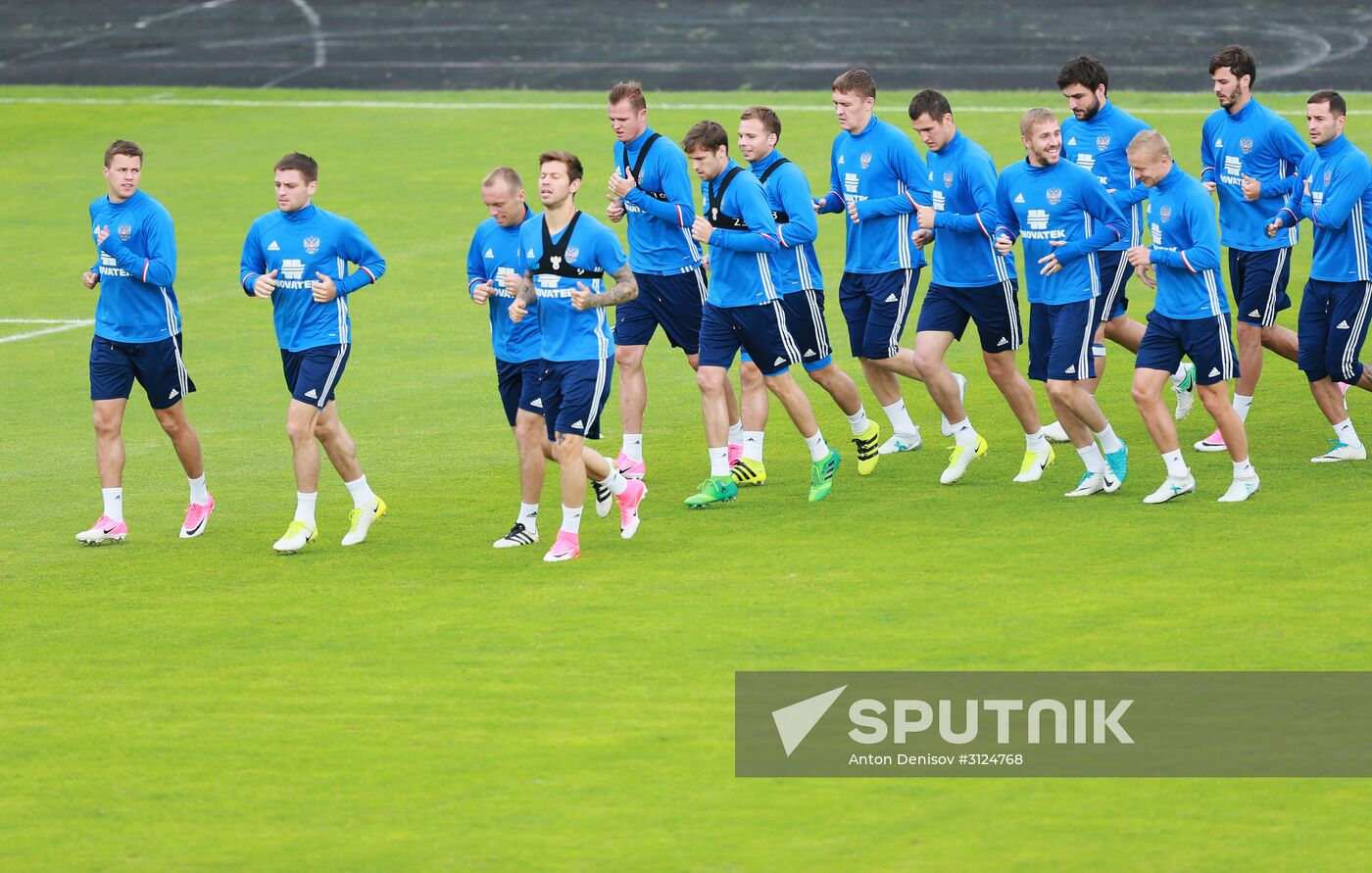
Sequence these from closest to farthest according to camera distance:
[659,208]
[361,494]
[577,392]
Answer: [577,392] → [361,494] → [659,208]

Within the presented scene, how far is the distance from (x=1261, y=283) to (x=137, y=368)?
7.81 meters

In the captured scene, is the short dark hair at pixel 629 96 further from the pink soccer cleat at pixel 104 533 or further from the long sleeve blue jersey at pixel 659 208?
the pink soccer cleat at pixel 104 533

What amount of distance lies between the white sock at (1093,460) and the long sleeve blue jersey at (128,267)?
5.92 m

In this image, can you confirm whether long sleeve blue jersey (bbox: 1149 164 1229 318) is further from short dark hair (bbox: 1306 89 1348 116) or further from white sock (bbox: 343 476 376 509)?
white sock (bbox: 343 476 376 509)

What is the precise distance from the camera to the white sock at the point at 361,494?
11930 millimetres

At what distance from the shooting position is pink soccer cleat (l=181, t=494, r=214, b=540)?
12.3 meters

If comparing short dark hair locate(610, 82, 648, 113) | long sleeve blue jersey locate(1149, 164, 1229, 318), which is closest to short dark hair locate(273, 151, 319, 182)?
short dark hair locate(610, 82, 648, 113)

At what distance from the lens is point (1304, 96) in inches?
1244

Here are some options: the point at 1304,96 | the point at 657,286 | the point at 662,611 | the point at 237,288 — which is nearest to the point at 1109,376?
the point at 657,286

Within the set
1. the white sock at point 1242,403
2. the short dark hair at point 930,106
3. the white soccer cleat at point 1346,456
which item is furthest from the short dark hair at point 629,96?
the white soccer cleat at point 1346,456

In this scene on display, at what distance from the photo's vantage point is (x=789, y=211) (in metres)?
12.7

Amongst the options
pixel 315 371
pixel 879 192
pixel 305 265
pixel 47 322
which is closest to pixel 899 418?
pixel 879 192

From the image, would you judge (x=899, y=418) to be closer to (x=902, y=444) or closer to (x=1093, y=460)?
(x=902, y=444)

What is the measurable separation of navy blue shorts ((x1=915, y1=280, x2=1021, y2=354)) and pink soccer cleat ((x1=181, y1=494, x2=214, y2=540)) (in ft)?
16.1
